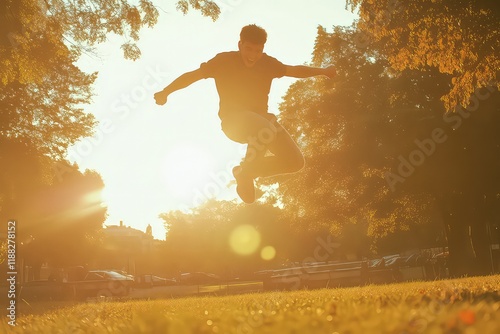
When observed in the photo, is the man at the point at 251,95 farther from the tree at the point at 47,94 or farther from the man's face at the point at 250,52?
the tree at the point at 47,94

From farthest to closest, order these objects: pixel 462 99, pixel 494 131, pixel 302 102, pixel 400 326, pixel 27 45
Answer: pixel 302 102, pixel 494 131, pixel 462 99, pixel 27 45, pixel 400 326

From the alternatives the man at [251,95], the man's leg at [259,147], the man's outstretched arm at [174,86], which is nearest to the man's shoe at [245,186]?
the man's leg at [259,147]

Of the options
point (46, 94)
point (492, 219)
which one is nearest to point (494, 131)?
point (492, 219)

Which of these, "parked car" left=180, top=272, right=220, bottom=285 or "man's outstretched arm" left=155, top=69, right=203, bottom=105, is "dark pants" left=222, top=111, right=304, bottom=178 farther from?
"parked car" left=180, top=272, right=220, bottom=285

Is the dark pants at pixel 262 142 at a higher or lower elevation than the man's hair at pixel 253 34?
lower

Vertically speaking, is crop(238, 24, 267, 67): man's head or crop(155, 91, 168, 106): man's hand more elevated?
crop(238, 24, 267, 67): man's head

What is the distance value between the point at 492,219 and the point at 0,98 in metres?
23.7

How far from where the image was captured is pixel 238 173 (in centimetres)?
676

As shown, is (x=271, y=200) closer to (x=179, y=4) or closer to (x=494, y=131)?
(x=494, y=131)

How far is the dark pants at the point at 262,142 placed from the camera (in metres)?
5.86

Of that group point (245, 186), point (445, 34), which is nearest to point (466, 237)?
point (445, 34)

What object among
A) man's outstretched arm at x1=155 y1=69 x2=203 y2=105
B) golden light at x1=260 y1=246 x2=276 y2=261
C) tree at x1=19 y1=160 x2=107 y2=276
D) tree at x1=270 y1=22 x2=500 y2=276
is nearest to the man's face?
man's outstretched arm at x1=155 y1=69 x2=203 y2=105

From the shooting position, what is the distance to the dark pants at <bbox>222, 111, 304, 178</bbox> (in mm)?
5859

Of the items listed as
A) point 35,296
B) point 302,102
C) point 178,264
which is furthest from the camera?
point 178,264
